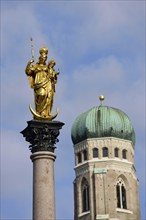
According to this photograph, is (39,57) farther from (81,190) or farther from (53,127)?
(81,190)

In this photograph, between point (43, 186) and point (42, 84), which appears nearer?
point (43, 186)

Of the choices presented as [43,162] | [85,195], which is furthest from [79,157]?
[43,162]

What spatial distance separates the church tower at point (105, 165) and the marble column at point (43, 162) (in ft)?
214

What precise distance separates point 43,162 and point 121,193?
6940 cm

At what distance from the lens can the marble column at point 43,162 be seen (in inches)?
1140

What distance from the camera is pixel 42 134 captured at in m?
30.0

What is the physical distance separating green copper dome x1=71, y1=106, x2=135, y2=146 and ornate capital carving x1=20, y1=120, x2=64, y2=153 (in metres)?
67.9

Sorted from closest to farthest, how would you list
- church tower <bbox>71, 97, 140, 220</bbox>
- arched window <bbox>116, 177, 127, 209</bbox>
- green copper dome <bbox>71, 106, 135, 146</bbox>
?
church tower <bbox>71, 97, 140, 220</bbox> → arched window <bbox>116, 177, 127, 209</bbox> → green copper dome <bbox>71, 106, 135, 146</bbox>

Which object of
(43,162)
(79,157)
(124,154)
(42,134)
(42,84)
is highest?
(124,154)

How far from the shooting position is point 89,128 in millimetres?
98750

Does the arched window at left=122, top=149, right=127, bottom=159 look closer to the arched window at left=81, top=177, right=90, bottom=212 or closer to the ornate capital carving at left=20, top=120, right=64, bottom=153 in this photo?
the arched window at left=81, top=177, right=90, bottom=212

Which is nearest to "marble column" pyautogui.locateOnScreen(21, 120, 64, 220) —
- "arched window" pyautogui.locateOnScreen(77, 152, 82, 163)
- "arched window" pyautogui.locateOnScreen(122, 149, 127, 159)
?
"arched window" pyautogui.locateOnScreen(122, 149, 127, 159)

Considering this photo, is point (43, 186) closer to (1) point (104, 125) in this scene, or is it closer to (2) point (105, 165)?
(2) point (105, 165)

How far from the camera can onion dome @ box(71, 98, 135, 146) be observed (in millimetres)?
98312
